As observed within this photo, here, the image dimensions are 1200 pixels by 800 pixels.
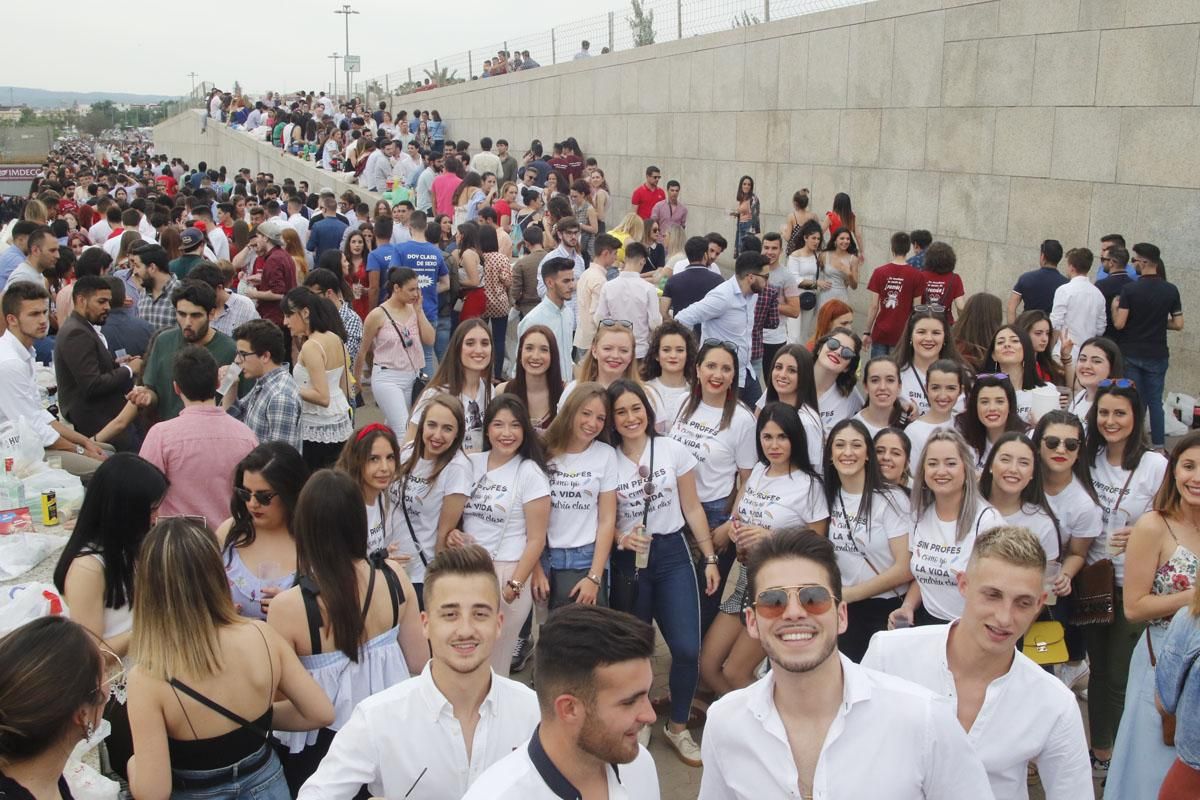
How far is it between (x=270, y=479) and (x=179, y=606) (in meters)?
1.04

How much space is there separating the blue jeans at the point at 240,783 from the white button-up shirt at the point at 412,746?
0.61 metres

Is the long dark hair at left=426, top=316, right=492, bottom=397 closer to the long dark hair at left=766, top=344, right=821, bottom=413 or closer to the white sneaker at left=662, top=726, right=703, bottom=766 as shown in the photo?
the long dark hair at left=766, top=344, right=821, bottom=413

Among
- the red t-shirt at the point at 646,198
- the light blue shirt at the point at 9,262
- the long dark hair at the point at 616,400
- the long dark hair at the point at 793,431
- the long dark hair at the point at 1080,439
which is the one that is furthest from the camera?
the red t-shirt at the point at 646,198

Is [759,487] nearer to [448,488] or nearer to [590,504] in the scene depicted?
[590,504]

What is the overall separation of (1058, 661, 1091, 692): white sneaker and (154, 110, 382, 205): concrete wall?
16368 millimetres

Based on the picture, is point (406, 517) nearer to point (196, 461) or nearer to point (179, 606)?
point (196, 461)

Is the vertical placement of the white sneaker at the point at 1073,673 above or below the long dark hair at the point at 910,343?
below

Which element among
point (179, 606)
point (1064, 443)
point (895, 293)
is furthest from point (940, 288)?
point (179, 606)

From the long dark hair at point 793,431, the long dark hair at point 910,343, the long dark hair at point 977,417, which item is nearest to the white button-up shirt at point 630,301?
the long dark hair at point 910,343

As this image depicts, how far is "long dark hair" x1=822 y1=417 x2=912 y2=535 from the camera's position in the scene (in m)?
5.06

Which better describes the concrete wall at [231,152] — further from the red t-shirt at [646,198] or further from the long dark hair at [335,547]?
the long dark hair at [335,547]

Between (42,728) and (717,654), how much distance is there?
3449 millimetres

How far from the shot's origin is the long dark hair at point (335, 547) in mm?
3746

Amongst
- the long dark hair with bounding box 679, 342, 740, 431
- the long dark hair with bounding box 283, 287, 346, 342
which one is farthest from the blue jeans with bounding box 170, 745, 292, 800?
the long dark hair with bounding box 283, 287, 346, 342
